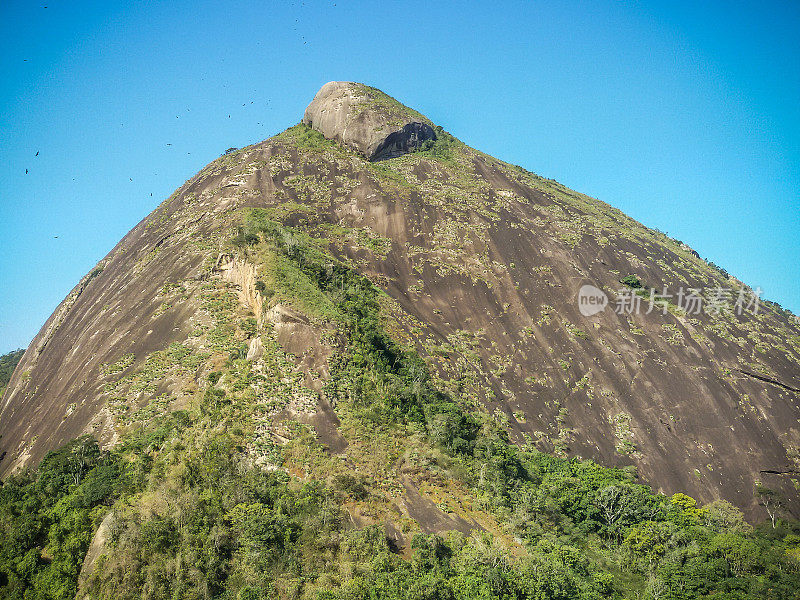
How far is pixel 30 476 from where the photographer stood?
33.3 metres

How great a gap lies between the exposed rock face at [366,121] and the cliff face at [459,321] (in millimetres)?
296

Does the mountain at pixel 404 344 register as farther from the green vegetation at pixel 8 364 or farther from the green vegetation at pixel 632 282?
the green vegetation at pixel 8 364

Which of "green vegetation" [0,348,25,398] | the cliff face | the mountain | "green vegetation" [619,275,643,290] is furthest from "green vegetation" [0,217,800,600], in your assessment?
"green vegetation" [0,348,25,398]

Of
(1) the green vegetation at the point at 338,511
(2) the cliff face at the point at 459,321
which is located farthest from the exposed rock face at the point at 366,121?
(1) the green vegetation at the point at 338,511

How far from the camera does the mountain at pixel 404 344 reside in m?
32.8

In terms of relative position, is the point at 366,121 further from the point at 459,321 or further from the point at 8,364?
the point at 8,364

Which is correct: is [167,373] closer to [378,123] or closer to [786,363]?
[378,123]

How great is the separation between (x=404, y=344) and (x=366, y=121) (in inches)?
1482

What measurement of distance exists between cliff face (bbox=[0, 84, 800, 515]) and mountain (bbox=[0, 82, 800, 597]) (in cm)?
24

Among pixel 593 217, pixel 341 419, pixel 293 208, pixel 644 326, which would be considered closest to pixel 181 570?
pixel 341 419

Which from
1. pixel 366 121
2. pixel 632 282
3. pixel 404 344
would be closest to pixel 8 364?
pixel 366 121

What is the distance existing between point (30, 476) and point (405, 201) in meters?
42.8

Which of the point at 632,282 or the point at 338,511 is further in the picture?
the point at 632,282

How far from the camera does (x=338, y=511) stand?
2781cm
